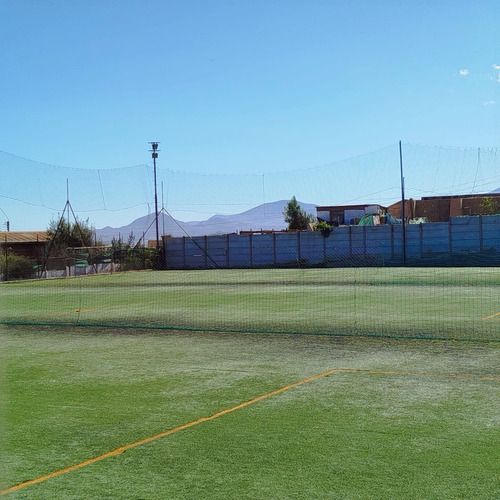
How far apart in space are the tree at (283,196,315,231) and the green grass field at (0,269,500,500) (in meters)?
65.0

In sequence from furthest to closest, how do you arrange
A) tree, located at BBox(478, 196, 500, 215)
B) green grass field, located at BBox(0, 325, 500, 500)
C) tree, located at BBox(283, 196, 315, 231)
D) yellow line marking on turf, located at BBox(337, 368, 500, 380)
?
tree, located at BBox(283, 196, 315, 231) < tree, located at BBox(478, 196, 500, 215) < yellow line marking on turf, located at BBox(337, 368, 500, 380) < green grass field, located at BBox(0, 325, 500, 500)

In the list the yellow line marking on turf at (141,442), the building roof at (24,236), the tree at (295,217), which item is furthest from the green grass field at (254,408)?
the tree at (295,217)

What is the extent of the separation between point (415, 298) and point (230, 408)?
14.1 metres

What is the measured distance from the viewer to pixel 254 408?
7.55m

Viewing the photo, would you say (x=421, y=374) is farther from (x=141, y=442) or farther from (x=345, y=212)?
(x=345, y=212)

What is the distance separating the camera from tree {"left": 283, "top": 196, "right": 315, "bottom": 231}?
81688mm

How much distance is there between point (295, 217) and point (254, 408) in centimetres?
7540

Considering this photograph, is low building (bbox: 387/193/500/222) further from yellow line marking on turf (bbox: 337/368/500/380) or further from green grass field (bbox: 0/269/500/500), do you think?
yellow line marking on turf (bbox: 337/368/500/380)

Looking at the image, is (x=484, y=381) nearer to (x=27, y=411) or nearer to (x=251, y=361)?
(x=251, y=361)

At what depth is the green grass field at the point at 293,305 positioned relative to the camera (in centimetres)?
1484

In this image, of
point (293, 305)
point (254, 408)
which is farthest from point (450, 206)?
point (254, 408)

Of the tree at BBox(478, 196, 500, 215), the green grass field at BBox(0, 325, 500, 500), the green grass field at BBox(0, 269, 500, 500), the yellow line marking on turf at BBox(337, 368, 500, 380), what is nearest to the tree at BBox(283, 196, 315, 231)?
the tree at BBox(478, 196, 500, 215)

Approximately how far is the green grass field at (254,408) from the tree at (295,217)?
65.0m

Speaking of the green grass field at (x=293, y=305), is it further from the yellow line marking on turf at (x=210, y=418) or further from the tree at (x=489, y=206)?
the tree at (x=489, y=206)
